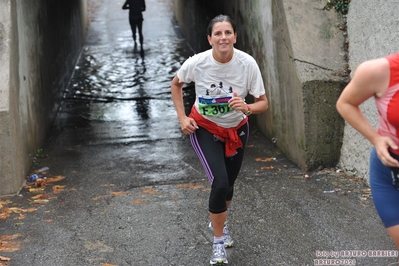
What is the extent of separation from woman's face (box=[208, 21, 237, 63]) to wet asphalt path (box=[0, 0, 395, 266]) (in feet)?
5.42

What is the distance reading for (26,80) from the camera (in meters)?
8.64

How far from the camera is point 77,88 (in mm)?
14672

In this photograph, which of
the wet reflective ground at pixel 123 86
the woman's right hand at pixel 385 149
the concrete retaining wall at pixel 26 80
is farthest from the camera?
the wet reflective ground at pixel 123 86

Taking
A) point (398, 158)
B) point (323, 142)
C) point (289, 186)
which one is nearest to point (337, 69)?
point (323, 142)

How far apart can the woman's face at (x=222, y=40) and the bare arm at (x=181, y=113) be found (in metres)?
0.46

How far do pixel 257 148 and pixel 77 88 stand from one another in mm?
6868

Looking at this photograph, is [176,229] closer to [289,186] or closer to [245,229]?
[245,229]

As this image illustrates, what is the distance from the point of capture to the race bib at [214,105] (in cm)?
491

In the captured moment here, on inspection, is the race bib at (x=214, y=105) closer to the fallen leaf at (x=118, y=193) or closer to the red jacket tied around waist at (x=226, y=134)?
the red jacket tied around waist at (x=226, y=134)

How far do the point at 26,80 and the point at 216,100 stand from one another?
14.8 feet

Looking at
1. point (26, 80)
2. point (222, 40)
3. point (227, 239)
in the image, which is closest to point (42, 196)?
point (26, 80)

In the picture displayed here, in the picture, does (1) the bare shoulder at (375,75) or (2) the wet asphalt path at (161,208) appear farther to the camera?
(2) the wet asphalt path at (161,208)

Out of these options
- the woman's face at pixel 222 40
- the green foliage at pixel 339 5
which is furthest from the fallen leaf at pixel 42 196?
the green foliage at pixel 339 5

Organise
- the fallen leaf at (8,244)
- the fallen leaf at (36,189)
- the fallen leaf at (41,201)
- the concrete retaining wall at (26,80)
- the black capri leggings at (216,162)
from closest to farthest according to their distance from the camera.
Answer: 1. the black capri leggings at (216,162)
2. the fallen leaf at (8,244)
3. the fallen leaf at (41,201)
4. the concrete retaining wall at (26,80)
5. the fallen leaf at (36,189)
